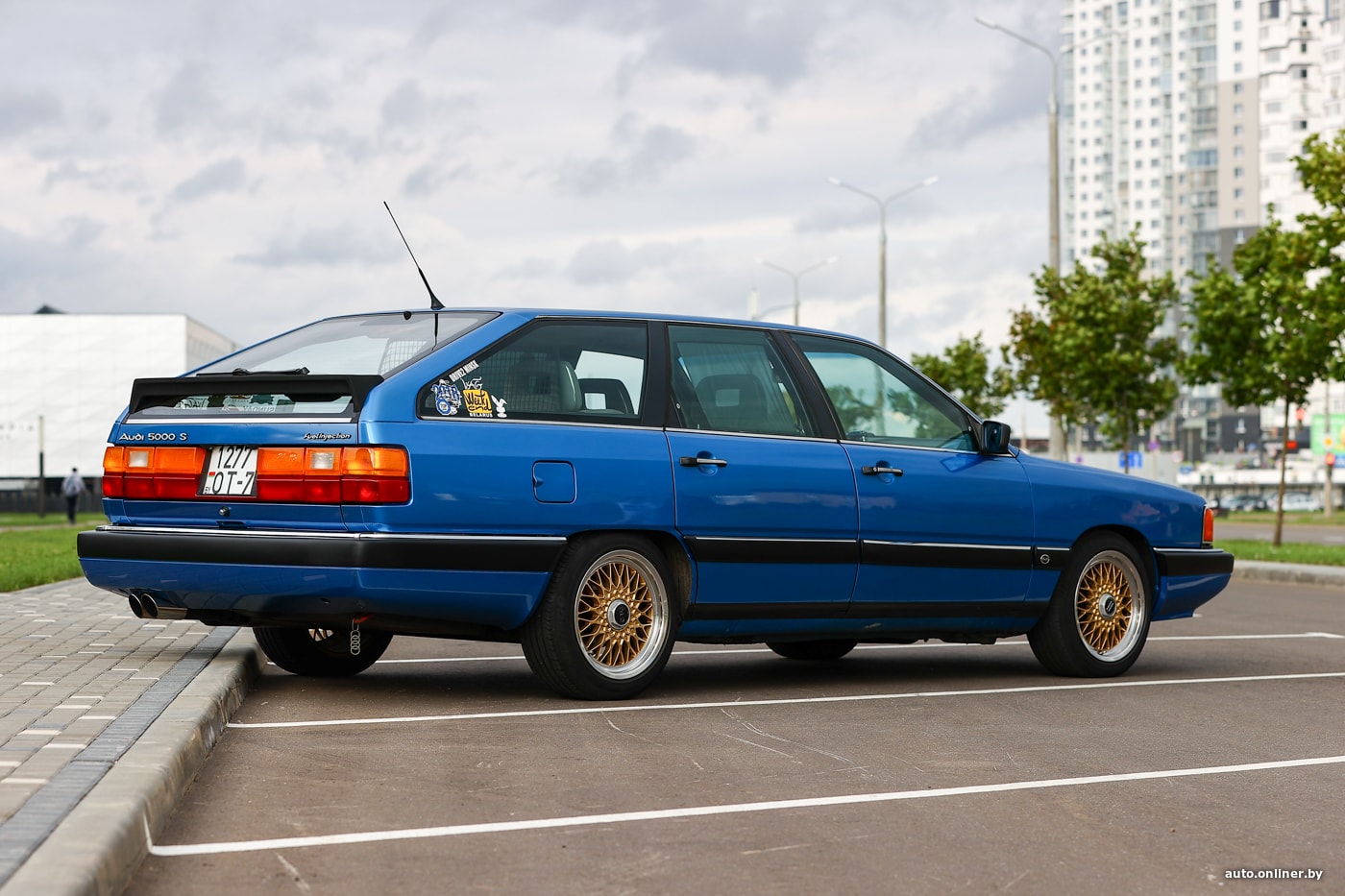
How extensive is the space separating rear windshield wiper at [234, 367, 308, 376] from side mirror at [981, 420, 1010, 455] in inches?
132

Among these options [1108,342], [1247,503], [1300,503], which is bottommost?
[1247,503]

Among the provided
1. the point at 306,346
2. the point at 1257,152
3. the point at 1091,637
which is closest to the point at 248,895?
the point at 306,346

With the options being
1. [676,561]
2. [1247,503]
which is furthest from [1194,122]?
[676,561]

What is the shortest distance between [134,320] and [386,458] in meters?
77.1

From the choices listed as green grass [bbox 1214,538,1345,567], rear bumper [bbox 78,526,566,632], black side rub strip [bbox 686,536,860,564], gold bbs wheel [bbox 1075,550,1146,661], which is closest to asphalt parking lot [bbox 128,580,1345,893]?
gold bbs wheel [bbox 1075,550,1146,661]

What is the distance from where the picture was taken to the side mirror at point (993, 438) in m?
8.94

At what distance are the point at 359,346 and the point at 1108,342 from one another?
24802 mm

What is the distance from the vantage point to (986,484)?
892 centimetres

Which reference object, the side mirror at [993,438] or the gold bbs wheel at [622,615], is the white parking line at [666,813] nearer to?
the gold bbs wheel at [622,615]

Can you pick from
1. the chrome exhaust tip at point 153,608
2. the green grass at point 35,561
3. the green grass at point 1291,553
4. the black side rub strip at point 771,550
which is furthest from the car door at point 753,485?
the green grass at point 1291,553

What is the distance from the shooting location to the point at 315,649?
28.6 ft

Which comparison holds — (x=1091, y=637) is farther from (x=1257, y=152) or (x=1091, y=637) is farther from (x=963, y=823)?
(x=1257, y=152)

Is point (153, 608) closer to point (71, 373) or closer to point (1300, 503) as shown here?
point (71, 373)

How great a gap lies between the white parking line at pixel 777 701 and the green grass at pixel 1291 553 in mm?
12278
